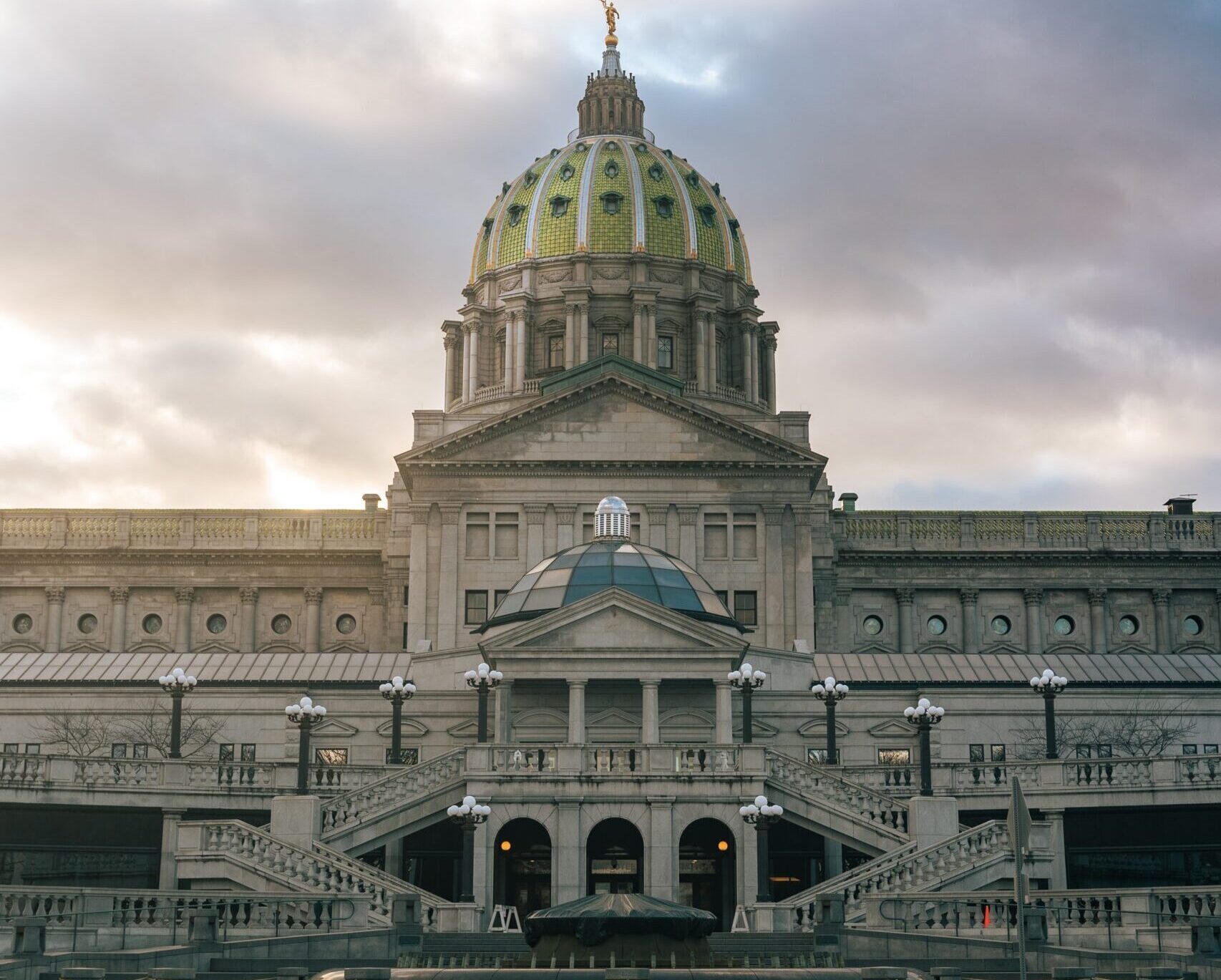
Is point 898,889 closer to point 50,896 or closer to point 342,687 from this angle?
point 50,896

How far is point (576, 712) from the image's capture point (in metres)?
66.6

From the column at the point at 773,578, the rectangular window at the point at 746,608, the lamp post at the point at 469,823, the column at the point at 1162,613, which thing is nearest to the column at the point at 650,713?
the lamp post at the point at 469,823

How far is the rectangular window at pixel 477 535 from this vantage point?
311ft

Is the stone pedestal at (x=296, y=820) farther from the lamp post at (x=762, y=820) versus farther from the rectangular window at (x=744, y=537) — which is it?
the rectangular window at (x=744, y=537)

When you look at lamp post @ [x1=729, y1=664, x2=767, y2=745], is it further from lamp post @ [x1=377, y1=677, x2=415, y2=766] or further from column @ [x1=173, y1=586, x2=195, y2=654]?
column @ [x1=173, y1=586, x2=195, y2=654]

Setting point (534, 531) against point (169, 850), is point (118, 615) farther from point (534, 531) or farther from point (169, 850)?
point (169, 850)

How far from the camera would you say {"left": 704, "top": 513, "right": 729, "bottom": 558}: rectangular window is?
3755 inches

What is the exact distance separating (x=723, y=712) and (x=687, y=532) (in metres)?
28.2

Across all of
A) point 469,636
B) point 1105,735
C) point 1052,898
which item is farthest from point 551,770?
point 469,636

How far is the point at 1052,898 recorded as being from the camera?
4494 centimetres

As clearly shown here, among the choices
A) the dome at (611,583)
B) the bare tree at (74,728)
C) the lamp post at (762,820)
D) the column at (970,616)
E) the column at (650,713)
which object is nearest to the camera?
the lamp post at (762,820)

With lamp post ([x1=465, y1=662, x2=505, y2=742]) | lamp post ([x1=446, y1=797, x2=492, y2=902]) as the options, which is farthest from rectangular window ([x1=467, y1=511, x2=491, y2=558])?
lamp post ([x1=446, y1=797, x2=492, y2=902])

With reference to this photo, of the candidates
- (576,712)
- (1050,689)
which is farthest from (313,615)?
(1050,689)

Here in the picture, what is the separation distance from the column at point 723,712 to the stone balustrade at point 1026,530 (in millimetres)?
49457
